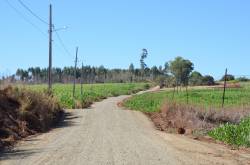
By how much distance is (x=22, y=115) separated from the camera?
2836 centimetres

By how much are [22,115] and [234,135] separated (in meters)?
10.4

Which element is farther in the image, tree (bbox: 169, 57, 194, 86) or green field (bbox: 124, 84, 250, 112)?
tree (bbox: 169, 57, 194, 86)

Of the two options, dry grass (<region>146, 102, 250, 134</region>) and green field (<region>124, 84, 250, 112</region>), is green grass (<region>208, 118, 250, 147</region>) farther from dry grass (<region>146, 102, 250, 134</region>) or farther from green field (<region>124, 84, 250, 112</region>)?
green field (<region>124, 84, 250, 112</region>)

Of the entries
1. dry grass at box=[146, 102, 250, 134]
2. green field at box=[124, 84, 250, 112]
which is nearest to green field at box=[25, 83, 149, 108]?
green field at box=[124, 84, 250, 112]

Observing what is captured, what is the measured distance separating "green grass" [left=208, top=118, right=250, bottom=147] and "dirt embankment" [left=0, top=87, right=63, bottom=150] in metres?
8.63

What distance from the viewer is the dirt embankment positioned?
24.7m

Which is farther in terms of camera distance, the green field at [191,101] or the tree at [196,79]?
the tree at [196,79]

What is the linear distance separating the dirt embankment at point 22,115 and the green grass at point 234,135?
8.63 m

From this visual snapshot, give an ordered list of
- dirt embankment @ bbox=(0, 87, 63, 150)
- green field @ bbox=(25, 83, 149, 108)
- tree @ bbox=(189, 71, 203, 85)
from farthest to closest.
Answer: tree @ bbox=(189, 71, 203, 85) → green field @ bbox=(25, 83, 149, 108) → dirt embankment @ bbox=(0, 87, 63, 150)

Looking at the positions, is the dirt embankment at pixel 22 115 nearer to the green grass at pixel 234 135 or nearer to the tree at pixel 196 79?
the green grass at pixel 234 135

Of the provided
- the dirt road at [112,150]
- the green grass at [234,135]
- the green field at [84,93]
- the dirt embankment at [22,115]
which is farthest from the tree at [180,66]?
the dirt road at [112,150]

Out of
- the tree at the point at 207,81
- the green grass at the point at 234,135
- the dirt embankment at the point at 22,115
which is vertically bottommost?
the green grass at the point at 234,135

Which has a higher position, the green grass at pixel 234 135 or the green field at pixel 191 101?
the green field at pixel 191 101

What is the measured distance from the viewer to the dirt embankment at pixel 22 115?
2469 centimetres
